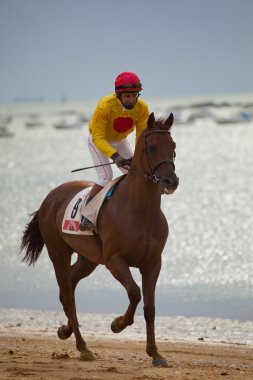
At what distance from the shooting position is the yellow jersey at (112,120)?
11836mm

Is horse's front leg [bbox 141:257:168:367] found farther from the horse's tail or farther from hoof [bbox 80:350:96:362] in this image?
the horse's tail

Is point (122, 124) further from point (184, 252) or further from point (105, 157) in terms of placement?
point (184, 252)

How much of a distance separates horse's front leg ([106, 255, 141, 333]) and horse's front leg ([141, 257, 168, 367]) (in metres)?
0.17

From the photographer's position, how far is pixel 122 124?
39.5ft

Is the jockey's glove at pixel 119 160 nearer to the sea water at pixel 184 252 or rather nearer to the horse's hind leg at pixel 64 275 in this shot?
the horse's hind leg at pixel 64 275

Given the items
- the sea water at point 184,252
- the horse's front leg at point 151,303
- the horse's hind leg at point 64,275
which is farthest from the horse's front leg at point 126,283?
the sea water at point 184,252

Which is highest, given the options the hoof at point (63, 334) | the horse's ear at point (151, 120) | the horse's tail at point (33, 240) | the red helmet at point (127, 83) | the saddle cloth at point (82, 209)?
the red helmet at point (127, 83)

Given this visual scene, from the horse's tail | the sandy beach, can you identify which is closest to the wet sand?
the sandy beach

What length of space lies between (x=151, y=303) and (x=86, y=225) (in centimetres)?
124

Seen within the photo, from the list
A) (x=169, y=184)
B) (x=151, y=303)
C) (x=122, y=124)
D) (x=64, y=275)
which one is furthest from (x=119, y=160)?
(x=64, y=275)

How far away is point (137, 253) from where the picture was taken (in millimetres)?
11352

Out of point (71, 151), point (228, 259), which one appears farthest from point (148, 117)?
point (71, 151)

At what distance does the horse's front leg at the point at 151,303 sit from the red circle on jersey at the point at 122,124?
1.58 metres

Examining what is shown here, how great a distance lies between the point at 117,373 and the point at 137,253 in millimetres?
Result: 1252
